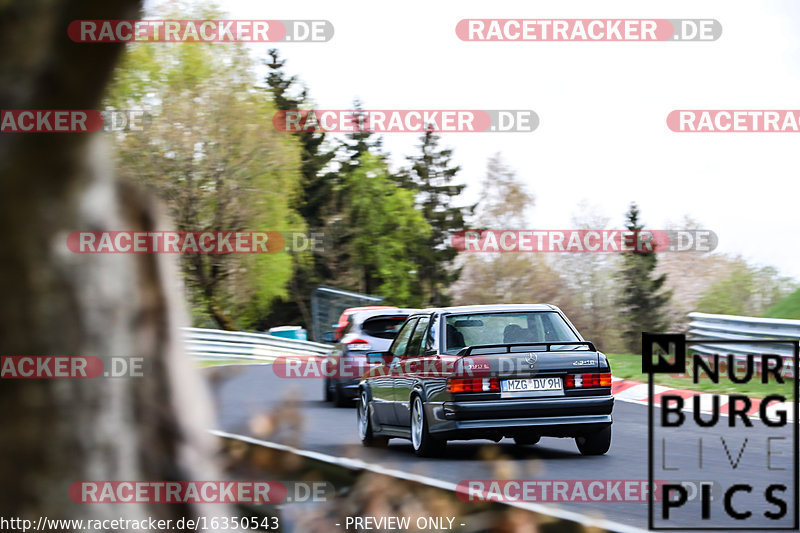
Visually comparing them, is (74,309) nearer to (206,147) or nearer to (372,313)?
(372,313)

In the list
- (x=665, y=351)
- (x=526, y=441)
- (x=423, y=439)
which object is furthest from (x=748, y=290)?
(x=665, y=351)

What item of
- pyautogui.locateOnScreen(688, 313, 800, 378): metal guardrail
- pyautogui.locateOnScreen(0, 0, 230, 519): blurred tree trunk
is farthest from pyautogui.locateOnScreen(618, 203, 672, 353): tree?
pyautogui.locateOnScreen(0, 0, 230, 519): blurred tree trunk

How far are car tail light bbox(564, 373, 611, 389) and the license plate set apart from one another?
125 mm

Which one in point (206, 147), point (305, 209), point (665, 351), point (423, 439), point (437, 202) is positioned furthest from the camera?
point (437, 202)

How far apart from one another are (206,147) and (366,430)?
37.6 m

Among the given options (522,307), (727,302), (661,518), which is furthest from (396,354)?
(727,302)

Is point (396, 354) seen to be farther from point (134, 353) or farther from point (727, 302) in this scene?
point (727, 302)

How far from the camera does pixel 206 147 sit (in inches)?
1962

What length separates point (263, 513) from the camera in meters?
3.99

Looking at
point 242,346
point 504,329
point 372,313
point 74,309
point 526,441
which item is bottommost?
point 242,346

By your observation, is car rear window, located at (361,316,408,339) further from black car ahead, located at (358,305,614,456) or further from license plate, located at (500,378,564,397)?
license plate, located at (500,378,564,397)

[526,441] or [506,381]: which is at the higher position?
[506,381]

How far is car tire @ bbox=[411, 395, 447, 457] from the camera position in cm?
1176

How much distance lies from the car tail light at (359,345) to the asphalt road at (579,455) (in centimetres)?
110
